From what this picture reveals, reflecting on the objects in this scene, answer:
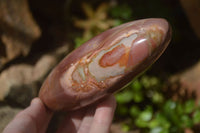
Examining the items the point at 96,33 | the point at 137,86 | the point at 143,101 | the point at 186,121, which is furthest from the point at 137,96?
the point at 96,33

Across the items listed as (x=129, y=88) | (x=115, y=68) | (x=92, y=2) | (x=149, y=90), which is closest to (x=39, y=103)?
(x=115, y=68)

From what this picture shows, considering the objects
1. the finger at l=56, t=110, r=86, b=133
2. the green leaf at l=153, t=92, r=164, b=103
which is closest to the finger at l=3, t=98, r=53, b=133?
the finger at l=56, t=110, r=86, b=133

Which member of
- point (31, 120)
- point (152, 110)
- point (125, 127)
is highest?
point (31, 120)

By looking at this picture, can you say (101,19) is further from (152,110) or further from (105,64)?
(105,64)

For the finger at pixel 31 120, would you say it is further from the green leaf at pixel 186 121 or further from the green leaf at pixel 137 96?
the green leaf at pixel 186 121

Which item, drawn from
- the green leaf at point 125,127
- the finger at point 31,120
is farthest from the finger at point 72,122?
the green leaf at point 125,127

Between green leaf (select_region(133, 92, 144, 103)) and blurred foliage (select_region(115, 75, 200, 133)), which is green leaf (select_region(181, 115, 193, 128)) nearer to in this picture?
blurred foliage (select_region(115, 75, 200, 133))

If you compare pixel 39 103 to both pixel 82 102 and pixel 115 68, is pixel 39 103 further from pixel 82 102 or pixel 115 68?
pixel 115 68
